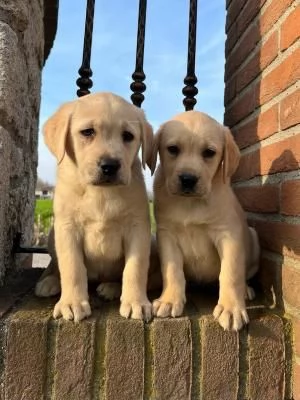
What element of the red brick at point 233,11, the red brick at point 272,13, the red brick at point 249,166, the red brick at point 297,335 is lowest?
the red brick at point 297,335

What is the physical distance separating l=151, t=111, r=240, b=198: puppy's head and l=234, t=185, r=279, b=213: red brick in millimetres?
203

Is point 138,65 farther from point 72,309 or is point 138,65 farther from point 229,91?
point 72,309

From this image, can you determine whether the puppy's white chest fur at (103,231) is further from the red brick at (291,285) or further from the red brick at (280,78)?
the red brick at (280,78)

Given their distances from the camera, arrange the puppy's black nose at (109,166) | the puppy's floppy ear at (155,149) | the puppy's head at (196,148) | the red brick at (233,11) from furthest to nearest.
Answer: the red brick at (233,11) < the puppy's floppy ear at (155,149) < the puppy's head at (196,148) < the puppy's black nose at (109,166)

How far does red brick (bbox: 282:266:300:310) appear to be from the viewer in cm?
167

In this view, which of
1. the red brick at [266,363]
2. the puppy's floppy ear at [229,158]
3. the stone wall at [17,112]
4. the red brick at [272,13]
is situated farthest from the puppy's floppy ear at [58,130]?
the red brick at [266,363]

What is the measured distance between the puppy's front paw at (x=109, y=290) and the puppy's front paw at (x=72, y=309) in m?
0.21

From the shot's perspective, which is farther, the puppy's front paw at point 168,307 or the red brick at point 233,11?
the red brick at point 233,11

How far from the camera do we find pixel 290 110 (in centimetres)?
175

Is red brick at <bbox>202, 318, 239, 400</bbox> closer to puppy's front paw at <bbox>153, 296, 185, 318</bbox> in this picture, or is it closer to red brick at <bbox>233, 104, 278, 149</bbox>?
puppy's front paw at <bbox>153, 296, 185, 318</bbox>

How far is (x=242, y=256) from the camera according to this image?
1.91 metres

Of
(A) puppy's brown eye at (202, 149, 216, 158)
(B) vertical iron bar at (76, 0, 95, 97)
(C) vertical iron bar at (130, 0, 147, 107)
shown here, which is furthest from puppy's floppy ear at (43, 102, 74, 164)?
(A) puppy's brown eye at (202, 149, 216, 158)

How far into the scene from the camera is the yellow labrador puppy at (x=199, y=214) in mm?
1878

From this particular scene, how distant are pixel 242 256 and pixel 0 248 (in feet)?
3.78
